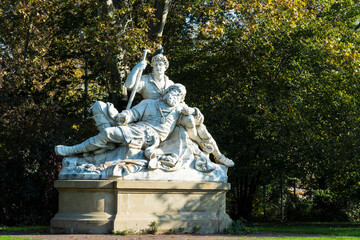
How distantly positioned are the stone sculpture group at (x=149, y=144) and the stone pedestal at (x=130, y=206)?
0.72 feet

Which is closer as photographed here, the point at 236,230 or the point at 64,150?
the point at 64,150

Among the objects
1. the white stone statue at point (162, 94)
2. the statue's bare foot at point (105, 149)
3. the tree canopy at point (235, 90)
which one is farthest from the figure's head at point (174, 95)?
the tree canopy at point (235, 90)

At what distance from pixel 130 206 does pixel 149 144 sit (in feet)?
4.40

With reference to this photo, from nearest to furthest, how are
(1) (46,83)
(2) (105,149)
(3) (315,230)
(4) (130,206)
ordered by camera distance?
(4) (130,206)
(2) (105,149)
(3) (315,230)
(1) (46,83)

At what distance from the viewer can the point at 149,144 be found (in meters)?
11.4

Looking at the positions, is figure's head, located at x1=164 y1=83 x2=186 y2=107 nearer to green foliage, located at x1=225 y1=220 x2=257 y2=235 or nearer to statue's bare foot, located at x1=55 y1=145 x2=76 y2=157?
statue's bare foot, located at x1=55 y1=145 x2=76 y2=157

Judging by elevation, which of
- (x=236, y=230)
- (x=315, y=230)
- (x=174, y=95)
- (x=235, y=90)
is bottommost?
(x=315, y=230)

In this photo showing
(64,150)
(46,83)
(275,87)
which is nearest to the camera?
(64,150)

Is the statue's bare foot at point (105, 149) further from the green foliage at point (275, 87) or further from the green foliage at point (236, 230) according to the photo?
the green foliage at point (275, 87)

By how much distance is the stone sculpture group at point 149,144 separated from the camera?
35.9 feet

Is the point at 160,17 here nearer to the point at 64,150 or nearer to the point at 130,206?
the point at 64,150

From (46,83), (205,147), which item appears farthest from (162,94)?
(46,83)

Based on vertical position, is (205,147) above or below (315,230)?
above

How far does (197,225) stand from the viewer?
36.2 feet
